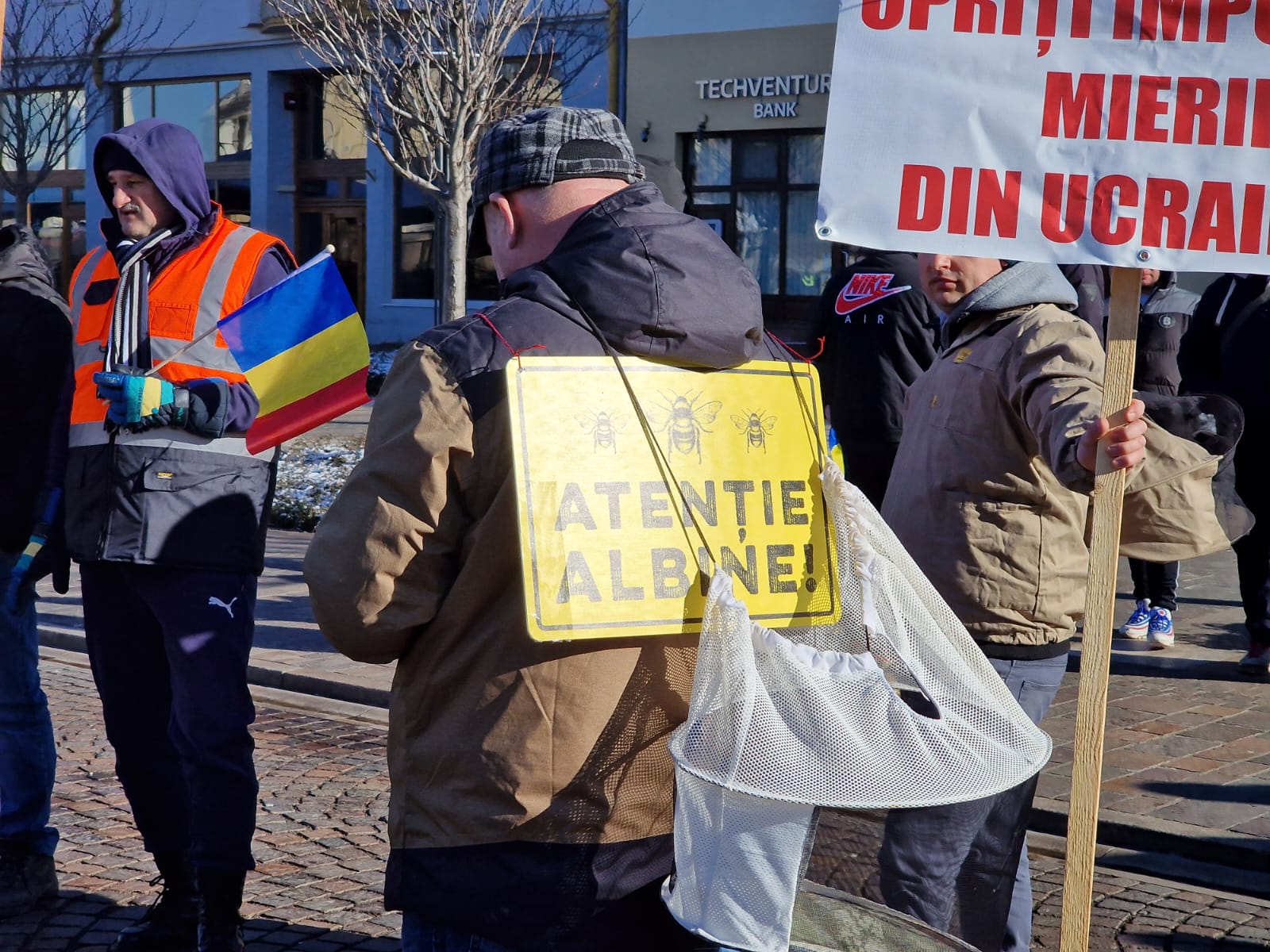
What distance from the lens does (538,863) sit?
221cm

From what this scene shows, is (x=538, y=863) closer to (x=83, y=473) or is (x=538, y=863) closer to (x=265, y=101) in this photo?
(x=83, y=473)

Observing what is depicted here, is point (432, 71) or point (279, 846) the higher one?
point (432, 71)

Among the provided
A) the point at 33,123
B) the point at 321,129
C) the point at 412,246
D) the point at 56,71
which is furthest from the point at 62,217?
the point at 412,246

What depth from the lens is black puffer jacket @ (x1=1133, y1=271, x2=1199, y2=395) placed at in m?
7.44

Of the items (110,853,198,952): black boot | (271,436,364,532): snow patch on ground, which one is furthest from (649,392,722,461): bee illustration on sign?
(271,436,364,532): snow patch on ground

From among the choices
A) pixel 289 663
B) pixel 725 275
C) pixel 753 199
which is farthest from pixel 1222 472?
pixel 753 199

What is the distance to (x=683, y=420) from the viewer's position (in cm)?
233

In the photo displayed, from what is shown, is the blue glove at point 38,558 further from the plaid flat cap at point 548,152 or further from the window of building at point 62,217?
the window of building at point 62,217

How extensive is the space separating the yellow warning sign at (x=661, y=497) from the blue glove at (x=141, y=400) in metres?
1.75

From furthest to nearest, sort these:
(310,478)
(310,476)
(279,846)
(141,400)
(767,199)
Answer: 1. (767,199)
2. (310,476)
3. (310,478)
4. (279,846)
5. (141,400)

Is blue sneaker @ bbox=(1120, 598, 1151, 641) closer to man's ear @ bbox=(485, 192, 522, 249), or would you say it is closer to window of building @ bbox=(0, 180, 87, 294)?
man's ear @ bbox=(485, 192, 522, 249)

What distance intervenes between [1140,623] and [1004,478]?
183 inches

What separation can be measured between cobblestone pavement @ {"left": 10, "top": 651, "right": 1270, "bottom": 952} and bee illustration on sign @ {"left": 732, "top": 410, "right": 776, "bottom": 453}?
→ 7.40ft

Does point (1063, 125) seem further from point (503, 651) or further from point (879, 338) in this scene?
point (879, 338)
